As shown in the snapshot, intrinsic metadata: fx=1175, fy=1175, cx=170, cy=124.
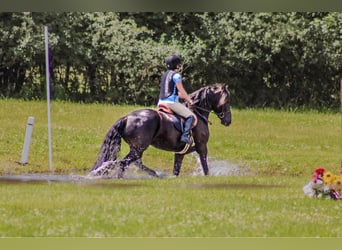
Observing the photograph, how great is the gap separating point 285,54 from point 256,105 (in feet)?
1.80

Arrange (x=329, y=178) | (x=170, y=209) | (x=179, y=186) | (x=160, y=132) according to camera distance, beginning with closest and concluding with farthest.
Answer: (x=170, y=209) < (x=329, y=178) < (x=179, y=186) < (x=160, y=132)

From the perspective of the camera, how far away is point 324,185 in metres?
9.88

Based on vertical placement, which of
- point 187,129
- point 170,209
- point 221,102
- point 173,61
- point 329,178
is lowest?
point 170,209

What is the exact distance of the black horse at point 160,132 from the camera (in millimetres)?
10109

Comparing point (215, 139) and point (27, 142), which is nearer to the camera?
point (27, 142)

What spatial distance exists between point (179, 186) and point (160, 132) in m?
0.50

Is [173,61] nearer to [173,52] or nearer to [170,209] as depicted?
[173,52]

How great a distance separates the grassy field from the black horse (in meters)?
0.08

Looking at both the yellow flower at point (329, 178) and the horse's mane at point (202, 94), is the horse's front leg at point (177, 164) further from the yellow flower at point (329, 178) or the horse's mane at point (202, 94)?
the yellow flower at point (329, 178)

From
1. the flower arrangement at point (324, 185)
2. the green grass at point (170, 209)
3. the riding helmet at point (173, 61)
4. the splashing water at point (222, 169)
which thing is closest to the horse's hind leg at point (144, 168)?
the green grass at point (170, 209)

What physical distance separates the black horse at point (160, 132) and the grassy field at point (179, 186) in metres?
0.08

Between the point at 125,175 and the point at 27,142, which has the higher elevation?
the point at 27,142

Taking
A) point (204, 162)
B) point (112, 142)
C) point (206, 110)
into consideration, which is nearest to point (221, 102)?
point (206, 110)

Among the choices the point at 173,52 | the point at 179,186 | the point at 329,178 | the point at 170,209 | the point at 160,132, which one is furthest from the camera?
the point at 173,52
